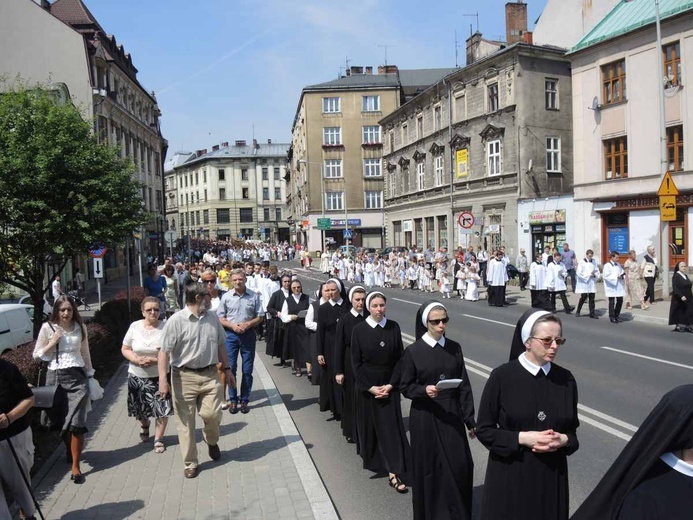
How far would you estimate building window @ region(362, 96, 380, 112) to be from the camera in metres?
66.4

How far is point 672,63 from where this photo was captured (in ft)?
83.9

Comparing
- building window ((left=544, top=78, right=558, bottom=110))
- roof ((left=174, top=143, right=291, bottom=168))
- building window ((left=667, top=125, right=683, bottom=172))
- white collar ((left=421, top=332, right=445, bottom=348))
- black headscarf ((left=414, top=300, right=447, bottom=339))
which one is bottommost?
white collar ((left=421, top=332, right=445, bottom=348))

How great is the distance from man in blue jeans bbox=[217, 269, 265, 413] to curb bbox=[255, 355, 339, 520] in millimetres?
543

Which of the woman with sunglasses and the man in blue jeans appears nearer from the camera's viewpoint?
the woman with sunglasses

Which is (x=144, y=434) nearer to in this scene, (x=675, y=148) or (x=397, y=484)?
(x=397, y=484)

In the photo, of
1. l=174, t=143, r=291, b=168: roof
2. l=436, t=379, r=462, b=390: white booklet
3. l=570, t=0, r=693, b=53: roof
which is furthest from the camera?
l=174, t=143, r=291, b=168: roof

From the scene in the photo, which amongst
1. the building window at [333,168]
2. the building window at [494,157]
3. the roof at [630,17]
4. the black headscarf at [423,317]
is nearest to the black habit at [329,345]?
the black headscarf at [423,317]

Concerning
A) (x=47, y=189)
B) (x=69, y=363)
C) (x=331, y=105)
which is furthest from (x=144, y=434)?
(x=331, y=105)

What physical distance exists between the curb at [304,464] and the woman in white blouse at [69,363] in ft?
6.80

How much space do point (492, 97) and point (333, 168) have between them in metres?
31.8

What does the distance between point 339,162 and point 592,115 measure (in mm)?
40029

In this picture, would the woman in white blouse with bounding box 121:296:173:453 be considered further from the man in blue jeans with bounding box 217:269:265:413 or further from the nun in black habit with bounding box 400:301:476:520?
the nun in black habit with bounding box 400:301:476:520

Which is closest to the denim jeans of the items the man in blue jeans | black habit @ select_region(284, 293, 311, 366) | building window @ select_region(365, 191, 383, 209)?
the man in blue jeans

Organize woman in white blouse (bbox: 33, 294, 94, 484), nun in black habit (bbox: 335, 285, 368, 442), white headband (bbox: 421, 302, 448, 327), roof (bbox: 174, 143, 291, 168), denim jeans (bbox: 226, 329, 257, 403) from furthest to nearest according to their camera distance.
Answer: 1. roof (bbox: 174, 143, 291, 168)
2. denim jeans (bbox: 226, 329, 257, 403)
3. nun in black habit (bbox: 335, 285, 368, 442)
4. woman in white blouse (bbox: 33, 294, 94, 484)
5. white headband (bbox: 421, 302, 448, 327)
